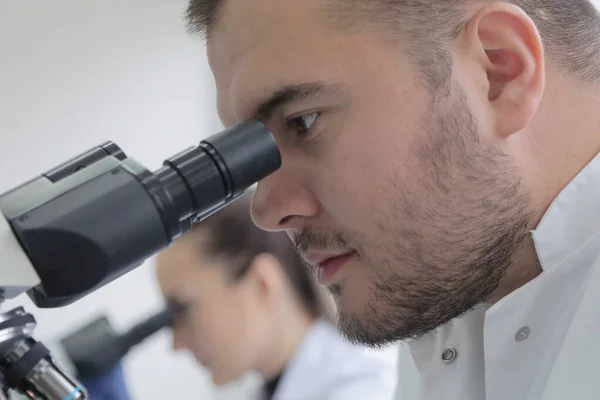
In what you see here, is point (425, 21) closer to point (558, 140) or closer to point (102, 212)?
point (558, 140)

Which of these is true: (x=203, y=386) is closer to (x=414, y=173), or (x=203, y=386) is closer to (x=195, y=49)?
(x=195, y=49)

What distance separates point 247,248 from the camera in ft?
4.37

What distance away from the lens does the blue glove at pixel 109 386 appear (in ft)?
4.12

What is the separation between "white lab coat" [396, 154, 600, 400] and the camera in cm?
56

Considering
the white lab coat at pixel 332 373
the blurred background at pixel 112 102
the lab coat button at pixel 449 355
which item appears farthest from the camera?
the blurred background at pixel 112 102

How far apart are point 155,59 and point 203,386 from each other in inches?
36.7

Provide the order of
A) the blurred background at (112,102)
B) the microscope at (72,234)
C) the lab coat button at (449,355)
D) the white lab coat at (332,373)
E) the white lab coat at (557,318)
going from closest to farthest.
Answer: the microscope at (72,234) → the white lab coat at (557,318) → the lab coat button at (449,355) → the white lab coat at (332,373) → the blurred background at (112,102)

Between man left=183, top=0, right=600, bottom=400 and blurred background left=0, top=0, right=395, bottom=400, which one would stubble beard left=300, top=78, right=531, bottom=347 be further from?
blurred background left=0, top=0, right=395, bottom=400

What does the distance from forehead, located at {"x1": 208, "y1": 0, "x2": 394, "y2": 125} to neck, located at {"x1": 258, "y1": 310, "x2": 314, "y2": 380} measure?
729 millimetres

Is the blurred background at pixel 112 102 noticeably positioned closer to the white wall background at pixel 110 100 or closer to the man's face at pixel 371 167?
the white wall background at pixel 110 100

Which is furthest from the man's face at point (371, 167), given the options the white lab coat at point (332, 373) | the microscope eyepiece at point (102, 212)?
the white lab coat at point (332, 373)

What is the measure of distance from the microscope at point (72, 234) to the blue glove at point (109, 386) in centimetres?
87

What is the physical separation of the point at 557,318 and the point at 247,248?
81cm

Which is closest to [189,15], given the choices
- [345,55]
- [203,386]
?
[345,55]
